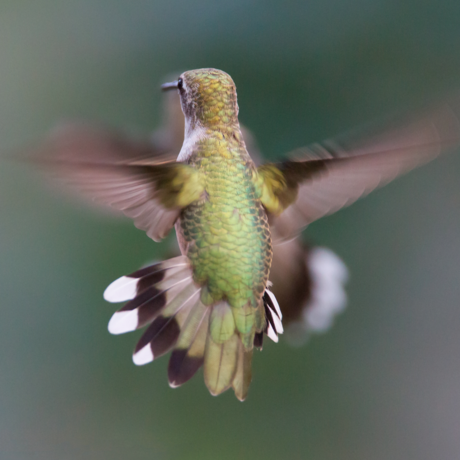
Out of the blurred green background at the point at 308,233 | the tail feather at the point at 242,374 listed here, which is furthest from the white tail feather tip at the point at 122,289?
the blurred green background at the point at 308,233

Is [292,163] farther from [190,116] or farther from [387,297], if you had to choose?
[387,297]

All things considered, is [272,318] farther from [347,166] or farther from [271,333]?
[347,166]

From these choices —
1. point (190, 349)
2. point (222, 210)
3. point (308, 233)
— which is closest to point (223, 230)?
point (222, 210)

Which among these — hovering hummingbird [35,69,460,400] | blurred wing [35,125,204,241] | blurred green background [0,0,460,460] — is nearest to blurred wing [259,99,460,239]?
hovering hummingbird [35,69,460,400]

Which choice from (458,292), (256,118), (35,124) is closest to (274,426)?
(458,292)

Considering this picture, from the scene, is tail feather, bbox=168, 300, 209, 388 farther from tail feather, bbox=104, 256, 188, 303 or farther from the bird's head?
the bird's head
